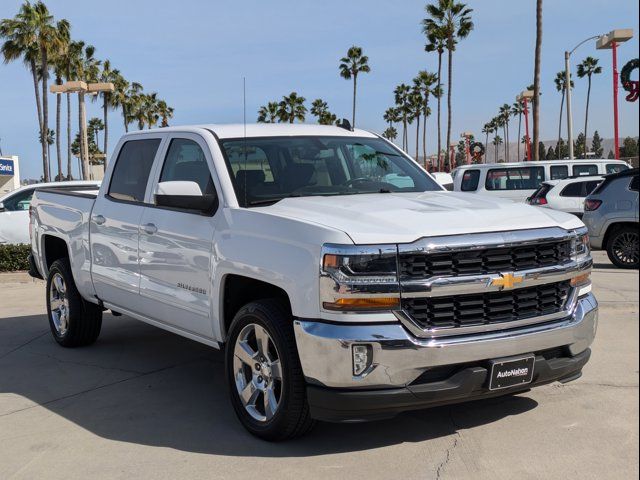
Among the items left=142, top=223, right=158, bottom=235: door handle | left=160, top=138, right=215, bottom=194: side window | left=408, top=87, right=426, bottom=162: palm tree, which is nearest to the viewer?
left=160, top=138, right=215, bottom=194: side window

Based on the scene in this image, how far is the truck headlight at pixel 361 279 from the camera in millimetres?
3688

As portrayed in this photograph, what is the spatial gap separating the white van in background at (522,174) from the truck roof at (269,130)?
13096 millimetres

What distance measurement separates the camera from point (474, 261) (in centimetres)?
378

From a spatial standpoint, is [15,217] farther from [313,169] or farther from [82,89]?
[82,89]

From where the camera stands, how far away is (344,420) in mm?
3789

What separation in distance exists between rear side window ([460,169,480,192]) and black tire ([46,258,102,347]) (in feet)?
43.9

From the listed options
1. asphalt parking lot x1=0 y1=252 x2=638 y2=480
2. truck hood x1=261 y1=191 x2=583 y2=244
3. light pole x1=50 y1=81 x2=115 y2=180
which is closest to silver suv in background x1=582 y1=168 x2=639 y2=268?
asphalt parking lot x1=0 y1=252 x2=638 y2=480

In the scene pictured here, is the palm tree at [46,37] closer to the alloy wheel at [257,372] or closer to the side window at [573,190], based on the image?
the side window at [573,190]

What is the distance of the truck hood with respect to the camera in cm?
379

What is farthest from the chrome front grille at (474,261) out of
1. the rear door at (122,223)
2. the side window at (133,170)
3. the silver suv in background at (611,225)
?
the silver suv in background at (611,225)

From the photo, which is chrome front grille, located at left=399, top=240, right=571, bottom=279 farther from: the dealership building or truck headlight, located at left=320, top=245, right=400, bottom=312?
the dealership building

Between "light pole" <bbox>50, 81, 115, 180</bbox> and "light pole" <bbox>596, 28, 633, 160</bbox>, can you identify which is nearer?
"light pole" <bbox>596, 28, 633, 160</bbox>

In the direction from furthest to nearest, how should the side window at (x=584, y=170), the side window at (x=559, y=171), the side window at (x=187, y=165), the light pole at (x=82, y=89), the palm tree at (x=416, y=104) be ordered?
the palm tree at (x=416, y=104) < the light pole at (x=82, y=89) < the side window at (x=559, y=171) < the side window at (x=584, y=170) < the side window at (x=187, y=165)

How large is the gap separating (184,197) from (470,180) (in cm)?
1545
